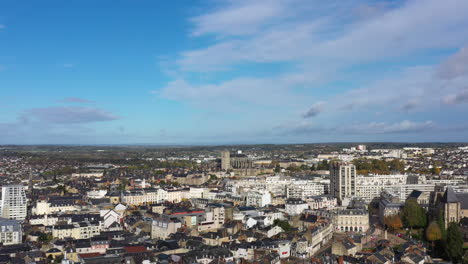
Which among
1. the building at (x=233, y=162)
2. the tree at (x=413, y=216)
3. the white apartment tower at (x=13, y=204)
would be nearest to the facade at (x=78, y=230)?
the white apartment tower at (x=13, y=204)

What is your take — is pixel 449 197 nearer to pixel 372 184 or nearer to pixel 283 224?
pixel 283 224

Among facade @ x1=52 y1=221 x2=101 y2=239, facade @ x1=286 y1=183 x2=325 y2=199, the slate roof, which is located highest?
the slate roof

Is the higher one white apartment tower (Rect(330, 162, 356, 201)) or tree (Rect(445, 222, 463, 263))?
white apartment tower (Rect(330, 162, 356, 201))

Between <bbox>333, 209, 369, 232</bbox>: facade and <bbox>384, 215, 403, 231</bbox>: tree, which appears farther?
<bbox>333, 209, 369, 232</bbox>: facade

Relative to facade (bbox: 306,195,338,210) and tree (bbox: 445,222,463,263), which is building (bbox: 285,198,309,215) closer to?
facade (bbox: 306,195,338,210)

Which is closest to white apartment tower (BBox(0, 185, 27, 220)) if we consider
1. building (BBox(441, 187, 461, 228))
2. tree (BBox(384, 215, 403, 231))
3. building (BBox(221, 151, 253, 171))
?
tree (BBox(384, 215, 403, 231))

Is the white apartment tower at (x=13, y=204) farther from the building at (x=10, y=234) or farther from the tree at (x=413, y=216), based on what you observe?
the tree at (x=413, y=216)
